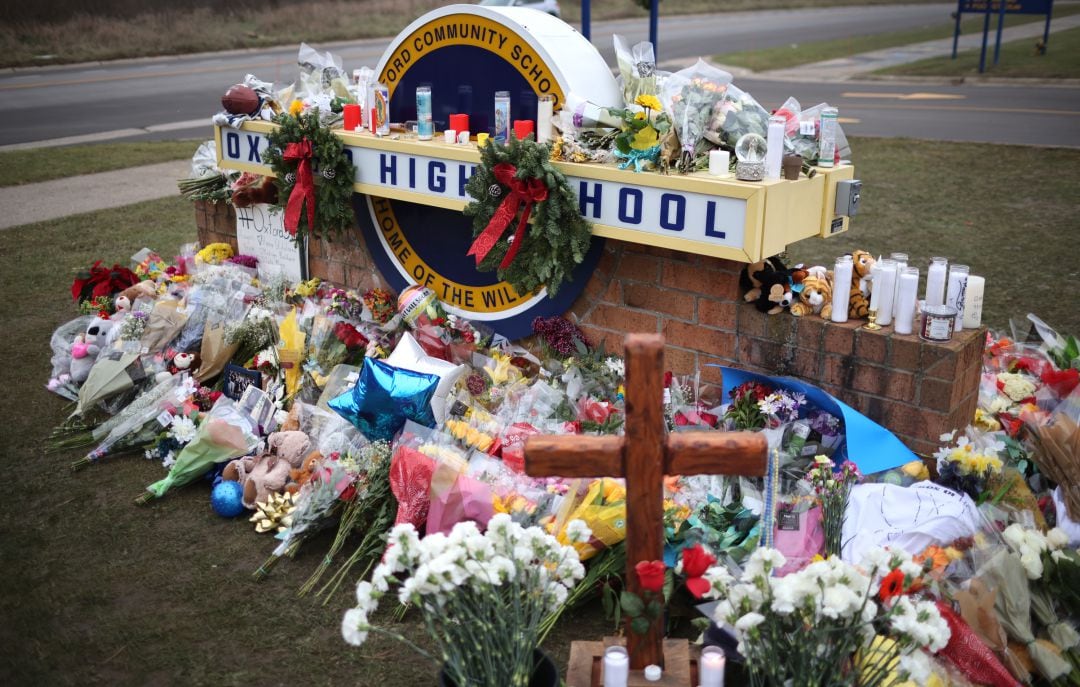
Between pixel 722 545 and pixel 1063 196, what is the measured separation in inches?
285

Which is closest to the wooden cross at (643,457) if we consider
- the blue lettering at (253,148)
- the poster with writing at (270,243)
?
the poster with writing at (270,243)

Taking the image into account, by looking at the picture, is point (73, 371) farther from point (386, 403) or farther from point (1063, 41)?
point (1063, 41)

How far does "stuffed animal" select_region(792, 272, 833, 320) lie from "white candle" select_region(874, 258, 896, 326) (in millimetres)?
190

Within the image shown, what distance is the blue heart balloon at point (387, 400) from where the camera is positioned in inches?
162

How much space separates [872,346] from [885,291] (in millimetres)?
215

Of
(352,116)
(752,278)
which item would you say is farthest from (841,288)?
(352,116)

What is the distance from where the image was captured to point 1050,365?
458 cm

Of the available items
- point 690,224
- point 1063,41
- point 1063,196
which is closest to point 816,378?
point 690,224

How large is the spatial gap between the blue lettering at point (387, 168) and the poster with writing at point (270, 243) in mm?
888

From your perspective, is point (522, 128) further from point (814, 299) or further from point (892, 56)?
point (892, 56)

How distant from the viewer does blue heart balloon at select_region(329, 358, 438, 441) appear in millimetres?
4121

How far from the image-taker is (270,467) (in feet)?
13.9

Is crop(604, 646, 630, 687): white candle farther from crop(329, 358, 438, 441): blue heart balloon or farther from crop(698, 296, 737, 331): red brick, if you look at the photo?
crop(698, 296, 737, 331): red brick

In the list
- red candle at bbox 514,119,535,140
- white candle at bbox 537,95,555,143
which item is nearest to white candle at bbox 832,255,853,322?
white candle at bbox 537,95,555,143
